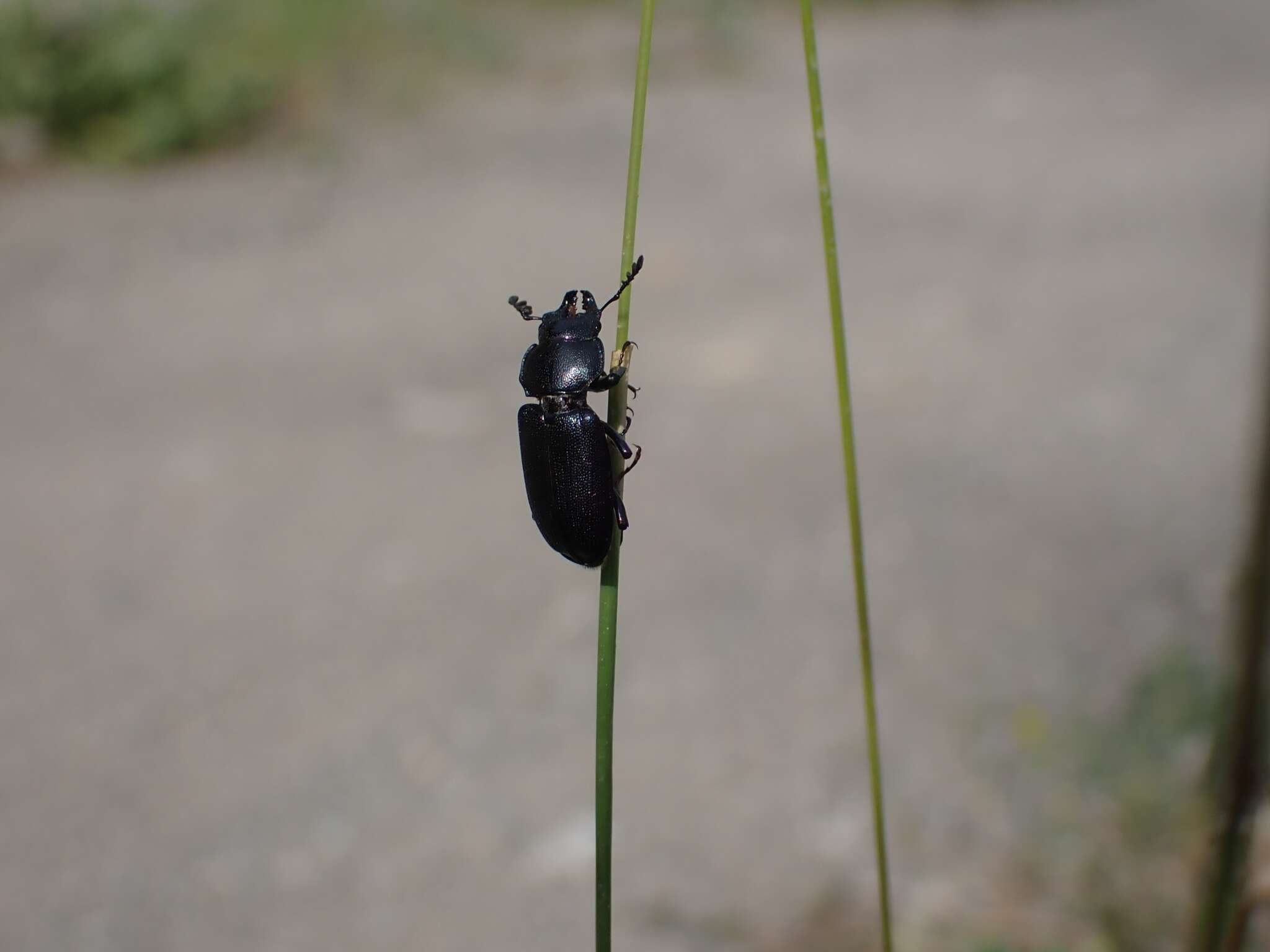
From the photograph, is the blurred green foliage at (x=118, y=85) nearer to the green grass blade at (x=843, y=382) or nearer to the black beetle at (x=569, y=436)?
the black beetle at (x=569, y=436)

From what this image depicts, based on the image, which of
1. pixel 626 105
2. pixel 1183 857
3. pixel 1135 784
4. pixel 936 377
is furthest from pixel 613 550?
pixel 626 105

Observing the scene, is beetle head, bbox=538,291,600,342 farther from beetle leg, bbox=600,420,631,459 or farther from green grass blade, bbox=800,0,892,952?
green grass blade, bbox=800,0,892,952

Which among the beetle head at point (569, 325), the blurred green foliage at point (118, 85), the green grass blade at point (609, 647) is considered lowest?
the green grass blade at point (609, 647)

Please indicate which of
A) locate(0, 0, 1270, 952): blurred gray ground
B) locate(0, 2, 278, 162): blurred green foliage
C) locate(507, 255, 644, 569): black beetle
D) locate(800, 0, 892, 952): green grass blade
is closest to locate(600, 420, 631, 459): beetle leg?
locate(507, 255, 644, 569): black beetle

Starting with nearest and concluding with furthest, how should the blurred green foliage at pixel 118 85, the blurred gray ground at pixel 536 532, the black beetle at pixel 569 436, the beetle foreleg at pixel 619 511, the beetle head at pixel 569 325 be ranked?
the beetle foreleg at pixel 619 511 → the black beetle at pixel 569 436 → the beetle head at pixel 569 325 → the blurred gray ground at pixel 536 532 → the blurred green foliage at pixel 118 85

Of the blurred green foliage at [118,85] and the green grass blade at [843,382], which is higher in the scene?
the blurred green foliage at [118,85]

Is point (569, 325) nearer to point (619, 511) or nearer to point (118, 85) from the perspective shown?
point (619, 511)

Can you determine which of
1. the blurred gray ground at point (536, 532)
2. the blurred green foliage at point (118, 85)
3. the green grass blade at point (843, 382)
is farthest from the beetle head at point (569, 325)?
the blurred green foliage at point (118, 85)

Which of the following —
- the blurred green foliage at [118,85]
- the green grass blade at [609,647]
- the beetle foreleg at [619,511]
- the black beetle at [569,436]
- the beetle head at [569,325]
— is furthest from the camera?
the blurred green foliage at [118,85]
